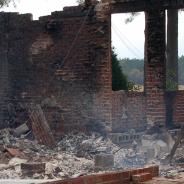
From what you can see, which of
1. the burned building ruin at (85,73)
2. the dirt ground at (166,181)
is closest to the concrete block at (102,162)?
the burned building ruin at (85,73)

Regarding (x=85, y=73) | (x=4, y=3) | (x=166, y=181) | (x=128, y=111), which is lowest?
(x=166, y=181)

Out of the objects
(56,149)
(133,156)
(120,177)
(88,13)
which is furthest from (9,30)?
(120,177)

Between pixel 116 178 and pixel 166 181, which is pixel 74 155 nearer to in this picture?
pixel 166 181

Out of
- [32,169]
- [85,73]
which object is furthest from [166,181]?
[85,73]

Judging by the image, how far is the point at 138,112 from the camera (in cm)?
1162

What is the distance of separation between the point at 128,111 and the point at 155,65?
1.28m

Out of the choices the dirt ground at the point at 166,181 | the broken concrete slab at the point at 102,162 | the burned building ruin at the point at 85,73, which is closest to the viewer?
the dirt ground at the point at 166,181

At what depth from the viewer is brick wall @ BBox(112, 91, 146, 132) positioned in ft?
37.9

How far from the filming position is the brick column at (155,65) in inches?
441

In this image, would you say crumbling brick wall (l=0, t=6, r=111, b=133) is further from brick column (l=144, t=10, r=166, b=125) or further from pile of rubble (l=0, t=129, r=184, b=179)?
brick column (l=144, t=10, r=166, b=125)

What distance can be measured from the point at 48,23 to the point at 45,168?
4582 millimetres

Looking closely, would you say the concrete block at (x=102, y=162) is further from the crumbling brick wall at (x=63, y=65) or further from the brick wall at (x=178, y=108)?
the brick wall at (x=178, y=108)

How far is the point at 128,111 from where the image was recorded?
11641mm

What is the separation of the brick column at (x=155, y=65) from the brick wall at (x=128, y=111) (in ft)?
0.75
